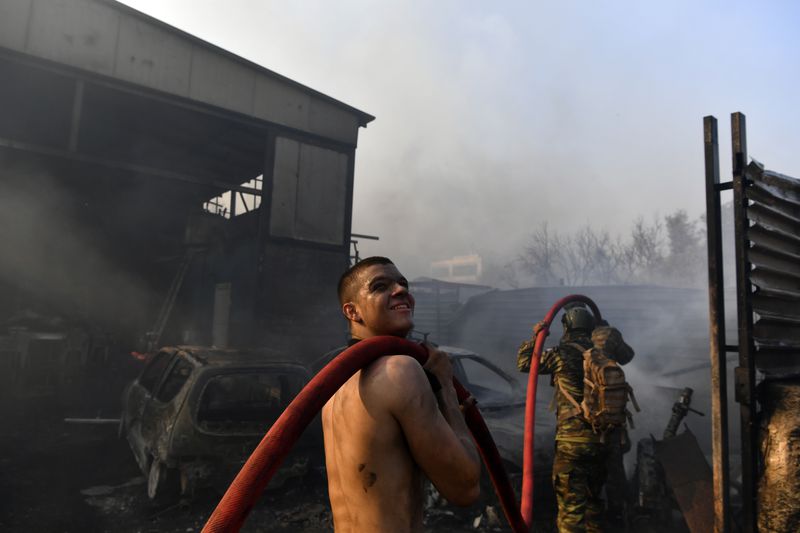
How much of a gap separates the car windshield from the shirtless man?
3.84 metres

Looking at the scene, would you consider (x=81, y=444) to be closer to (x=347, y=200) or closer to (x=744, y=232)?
(x=347, y=200)

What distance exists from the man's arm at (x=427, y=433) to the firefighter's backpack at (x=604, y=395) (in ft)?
9.67

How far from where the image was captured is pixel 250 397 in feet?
19.8

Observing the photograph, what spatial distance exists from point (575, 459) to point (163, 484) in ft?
13.3

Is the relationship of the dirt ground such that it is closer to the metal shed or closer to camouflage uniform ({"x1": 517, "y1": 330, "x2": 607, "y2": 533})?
camouflage uniform ({"x1": 517, "y1": 330, "x2": 607, "y2": 533})

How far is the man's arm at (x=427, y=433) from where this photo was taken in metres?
1.38

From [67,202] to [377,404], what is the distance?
17.4 meters

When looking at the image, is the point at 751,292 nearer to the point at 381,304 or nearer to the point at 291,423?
the point at 381,304

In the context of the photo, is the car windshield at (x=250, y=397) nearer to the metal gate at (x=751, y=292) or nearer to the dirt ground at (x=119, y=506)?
the dirt ground at (x=119, y=506)

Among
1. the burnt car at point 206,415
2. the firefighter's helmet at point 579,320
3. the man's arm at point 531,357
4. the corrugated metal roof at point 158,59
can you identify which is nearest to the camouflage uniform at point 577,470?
the man's arm at point 531,357

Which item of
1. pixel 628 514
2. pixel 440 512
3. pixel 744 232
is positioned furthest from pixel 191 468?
pixel 744 232

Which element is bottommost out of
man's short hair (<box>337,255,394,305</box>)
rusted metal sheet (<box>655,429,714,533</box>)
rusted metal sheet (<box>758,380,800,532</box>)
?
rusted metal sheet (<box>655,429,714,533</box>)

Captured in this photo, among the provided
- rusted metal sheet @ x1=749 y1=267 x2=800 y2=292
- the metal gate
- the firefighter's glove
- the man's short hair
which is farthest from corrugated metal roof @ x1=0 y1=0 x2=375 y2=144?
rusted metal sheet @ x1=749 y1=267 x2=800 y2=292

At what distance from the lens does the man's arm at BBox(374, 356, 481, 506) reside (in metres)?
1.38
